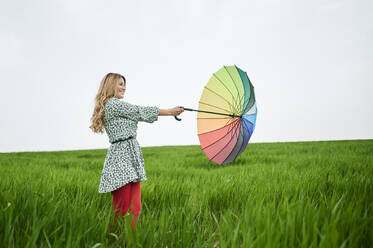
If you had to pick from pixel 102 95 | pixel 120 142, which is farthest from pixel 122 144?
pixel 102 95

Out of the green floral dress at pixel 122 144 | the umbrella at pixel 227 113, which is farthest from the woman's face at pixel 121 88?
the umbrella at pixel 227 113

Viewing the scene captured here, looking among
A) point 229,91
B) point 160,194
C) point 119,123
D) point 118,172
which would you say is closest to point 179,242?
point 118,172

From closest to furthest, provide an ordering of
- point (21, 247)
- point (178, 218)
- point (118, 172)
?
point (21, 247) → point (178, 218) → point (118, 172)

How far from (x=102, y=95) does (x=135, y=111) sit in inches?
20.0

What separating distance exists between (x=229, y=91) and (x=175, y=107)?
73.7 inches

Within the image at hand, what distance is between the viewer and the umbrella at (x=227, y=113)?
14.2 feet

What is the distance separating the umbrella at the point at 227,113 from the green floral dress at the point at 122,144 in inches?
73.9

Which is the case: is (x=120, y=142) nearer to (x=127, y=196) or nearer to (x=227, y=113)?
(x=127, y=196)

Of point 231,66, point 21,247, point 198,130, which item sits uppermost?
point 231,66

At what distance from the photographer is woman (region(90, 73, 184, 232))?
244 cm

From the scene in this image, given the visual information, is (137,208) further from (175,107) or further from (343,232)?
(343,232)

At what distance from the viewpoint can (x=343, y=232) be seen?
1.40m

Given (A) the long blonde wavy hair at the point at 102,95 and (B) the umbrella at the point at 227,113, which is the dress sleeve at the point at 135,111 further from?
(B) the umbrella at the point at 227,113

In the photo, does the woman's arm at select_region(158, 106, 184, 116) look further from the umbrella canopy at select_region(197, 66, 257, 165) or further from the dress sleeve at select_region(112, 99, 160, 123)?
the umbrella canopy at select_region(197, 66, 257, 165)
